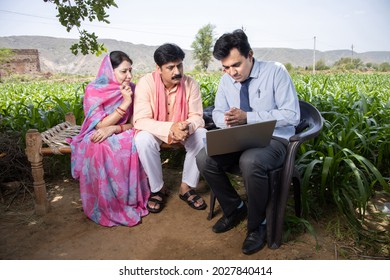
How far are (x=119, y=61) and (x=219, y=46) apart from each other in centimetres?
86

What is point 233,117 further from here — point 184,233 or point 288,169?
point 184,233

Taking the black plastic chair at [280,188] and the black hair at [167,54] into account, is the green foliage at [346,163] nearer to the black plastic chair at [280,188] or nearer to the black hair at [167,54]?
the black plastic chair at [280,188]

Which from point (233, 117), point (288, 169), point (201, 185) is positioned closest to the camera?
point (288, 169)

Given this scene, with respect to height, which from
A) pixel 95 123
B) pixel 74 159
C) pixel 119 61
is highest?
pixel 119 61

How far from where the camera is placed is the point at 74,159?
7.88ft

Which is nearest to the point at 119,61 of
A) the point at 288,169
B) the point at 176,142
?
the point at 176,142

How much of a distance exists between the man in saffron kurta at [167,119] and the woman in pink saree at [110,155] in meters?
0.10

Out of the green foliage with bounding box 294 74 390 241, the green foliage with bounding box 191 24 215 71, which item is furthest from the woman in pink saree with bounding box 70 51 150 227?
the green foliage with bounding box 191 24 215 71

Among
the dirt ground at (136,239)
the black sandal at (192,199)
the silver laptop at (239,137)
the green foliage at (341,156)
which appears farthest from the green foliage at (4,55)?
the silver laptop at (239,137)

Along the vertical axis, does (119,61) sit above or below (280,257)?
above

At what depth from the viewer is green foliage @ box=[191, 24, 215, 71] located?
3108 centimetres

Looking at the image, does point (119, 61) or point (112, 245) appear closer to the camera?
point (112, 245)

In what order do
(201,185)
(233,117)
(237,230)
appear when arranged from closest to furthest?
(233,117) → (237,230) → (201,185)

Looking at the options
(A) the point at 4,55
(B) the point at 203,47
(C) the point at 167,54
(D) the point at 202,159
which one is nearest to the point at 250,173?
(D) the point at 202,159
